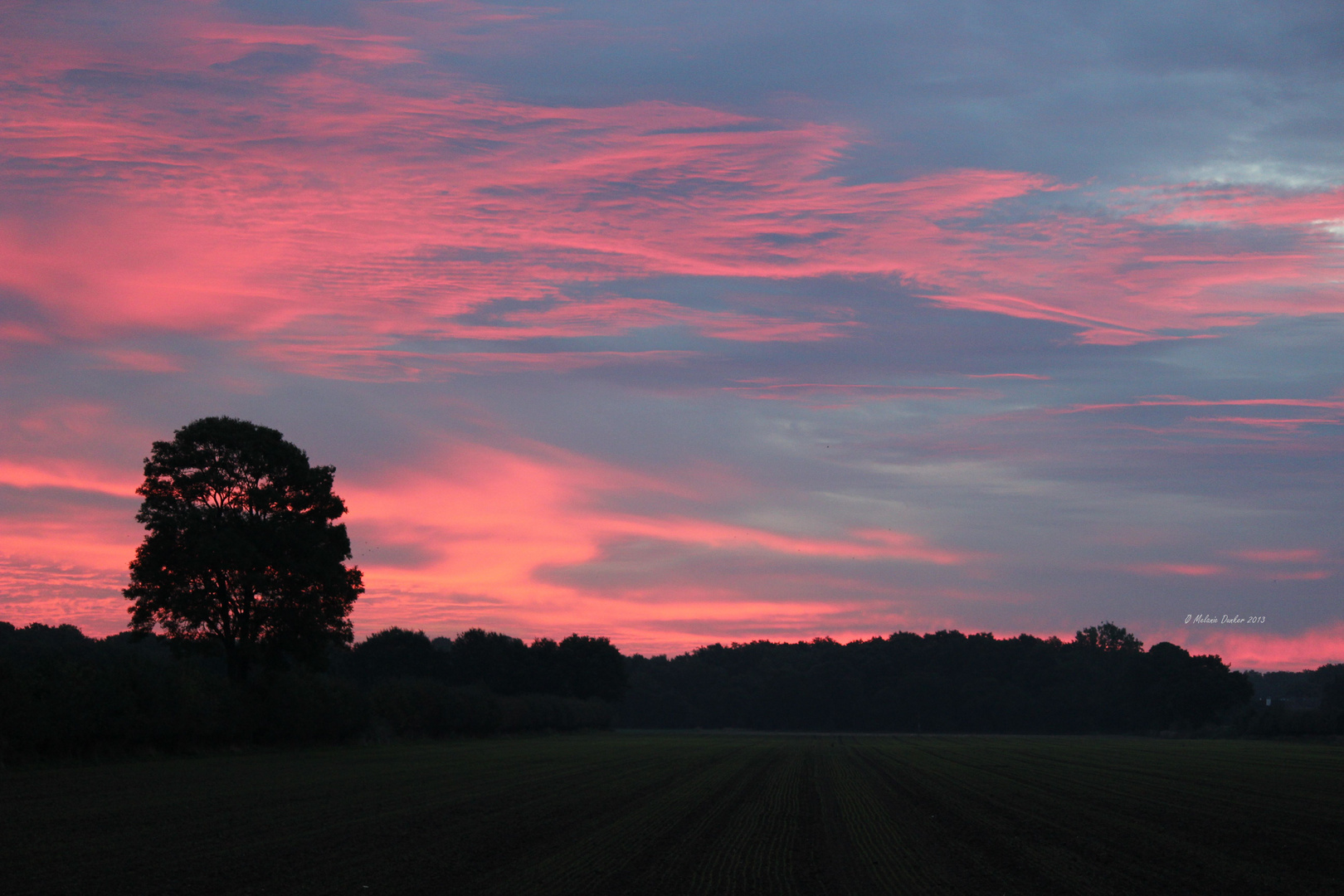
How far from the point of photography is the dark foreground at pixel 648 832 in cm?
1512

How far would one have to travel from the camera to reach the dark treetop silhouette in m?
47.9

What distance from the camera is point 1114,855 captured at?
18281mm

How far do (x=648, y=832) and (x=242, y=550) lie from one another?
1287 inches

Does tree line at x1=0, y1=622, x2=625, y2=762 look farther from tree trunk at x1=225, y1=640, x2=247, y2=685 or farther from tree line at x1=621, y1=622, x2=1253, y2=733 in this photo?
tree line at x1=621, y1=622, x2=1253, y2=733

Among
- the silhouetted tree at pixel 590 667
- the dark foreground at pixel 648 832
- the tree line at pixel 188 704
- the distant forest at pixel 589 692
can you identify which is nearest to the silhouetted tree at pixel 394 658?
the distant forest at pixel 589 692

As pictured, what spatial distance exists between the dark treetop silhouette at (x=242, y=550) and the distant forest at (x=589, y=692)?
5.12 feet

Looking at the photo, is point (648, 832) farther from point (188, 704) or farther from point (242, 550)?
point (242, 550)

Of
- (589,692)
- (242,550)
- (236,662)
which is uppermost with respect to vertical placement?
(242,550)

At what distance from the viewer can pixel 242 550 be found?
48.0 metres

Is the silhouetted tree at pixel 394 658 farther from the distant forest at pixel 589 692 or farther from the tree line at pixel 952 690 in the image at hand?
the tree line at pixel 952 690

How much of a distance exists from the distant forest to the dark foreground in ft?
9.09

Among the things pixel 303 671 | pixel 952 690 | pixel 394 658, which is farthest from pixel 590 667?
pixel 303 671

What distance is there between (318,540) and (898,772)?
1114 inches

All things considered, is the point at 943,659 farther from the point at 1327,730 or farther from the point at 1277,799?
the point at 1277,799
